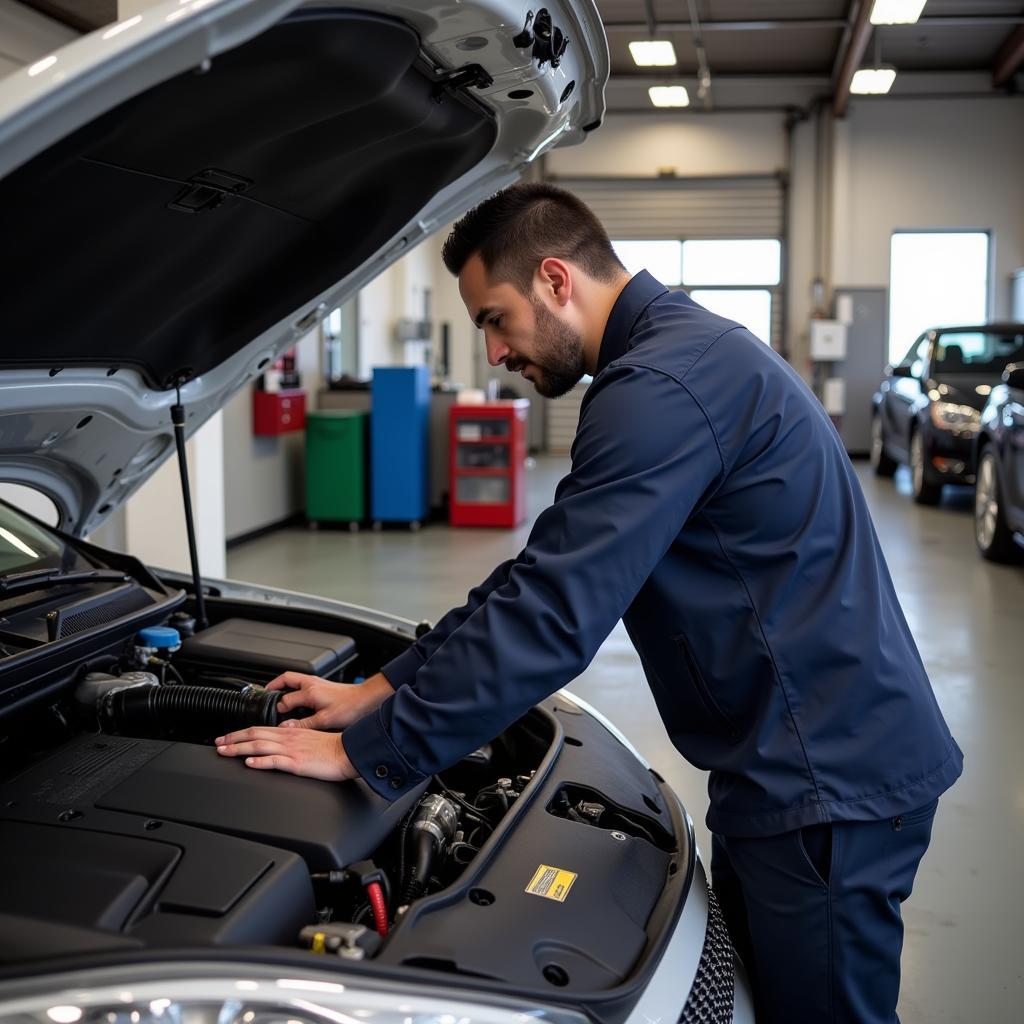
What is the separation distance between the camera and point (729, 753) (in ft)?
4.69

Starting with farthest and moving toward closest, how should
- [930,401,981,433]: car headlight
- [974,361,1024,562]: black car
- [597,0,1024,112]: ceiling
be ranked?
1. [597,0,1024,112]: ceiling
2. [930,401,981,433]: car headlight
3. [974,361,1024,562]: black car

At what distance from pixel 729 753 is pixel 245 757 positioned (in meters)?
0.61

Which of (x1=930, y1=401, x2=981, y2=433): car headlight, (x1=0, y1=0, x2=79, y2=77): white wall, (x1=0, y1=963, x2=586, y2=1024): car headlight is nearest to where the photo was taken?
(x1=0, y1=963, x2=586, y2=1024): car headlight

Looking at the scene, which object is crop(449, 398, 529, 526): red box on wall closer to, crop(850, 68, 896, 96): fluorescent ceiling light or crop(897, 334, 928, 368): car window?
crop(897, 334, 928, 368): car window

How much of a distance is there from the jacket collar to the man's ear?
71 mm

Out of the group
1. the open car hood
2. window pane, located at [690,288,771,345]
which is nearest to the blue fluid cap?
the open car hood

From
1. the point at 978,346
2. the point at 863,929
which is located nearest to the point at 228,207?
the point at 863,929

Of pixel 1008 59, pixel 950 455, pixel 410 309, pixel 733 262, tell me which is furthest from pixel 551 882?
pixel 733 262

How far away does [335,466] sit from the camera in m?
8.18

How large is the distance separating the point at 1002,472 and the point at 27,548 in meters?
5.25

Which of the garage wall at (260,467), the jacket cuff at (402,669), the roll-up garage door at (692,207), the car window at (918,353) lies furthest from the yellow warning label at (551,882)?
the roll-up garage door at (692,207)

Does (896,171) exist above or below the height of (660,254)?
above

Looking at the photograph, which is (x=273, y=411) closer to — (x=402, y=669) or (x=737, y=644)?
(x=402, y=669)

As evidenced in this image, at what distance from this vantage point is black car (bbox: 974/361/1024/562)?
571 centimetres
